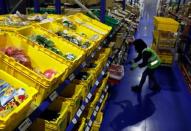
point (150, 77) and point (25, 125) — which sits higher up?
point (25, 125)

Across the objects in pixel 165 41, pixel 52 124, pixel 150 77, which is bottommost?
pixel 150 77

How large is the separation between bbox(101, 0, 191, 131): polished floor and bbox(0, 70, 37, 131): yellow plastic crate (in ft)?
9.57

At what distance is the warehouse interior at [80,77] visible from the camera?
74.2 inches

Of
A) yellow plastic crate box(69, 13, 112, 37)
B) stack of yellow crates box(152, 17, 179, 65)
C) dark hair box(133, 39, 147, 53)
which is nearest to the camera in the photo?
yellow plastic crate box(69, 13, 112, 37)

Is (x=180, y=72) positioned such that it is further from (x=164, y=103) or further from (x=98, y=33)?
(x=98, y=33)

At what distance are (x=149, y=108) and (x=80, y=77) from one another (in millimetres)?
2588

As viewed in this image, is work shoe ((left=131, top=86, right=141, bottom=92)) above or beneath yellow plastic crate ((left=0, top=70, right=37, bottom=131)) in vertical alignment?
beneath

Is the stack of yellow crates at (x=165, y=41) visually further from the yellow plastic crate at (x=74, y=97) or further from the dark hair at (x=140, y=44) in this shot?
the yellow plastic crate at (x=74, y=97)

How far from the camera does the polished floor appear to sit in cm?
474

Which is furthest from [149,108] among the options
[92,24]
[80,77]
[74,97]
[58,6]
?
[74,97]

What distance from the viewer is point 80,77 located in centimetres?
340

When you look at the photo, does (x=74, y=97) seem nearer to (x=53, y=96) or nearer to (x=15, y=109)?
(x=53, y=96)

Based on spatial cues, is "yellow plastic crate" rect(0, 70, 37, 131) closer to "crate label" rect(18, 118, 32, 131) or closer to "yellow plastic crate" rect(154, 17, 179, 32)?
"crate label" rect(18, 118, 32, 131)

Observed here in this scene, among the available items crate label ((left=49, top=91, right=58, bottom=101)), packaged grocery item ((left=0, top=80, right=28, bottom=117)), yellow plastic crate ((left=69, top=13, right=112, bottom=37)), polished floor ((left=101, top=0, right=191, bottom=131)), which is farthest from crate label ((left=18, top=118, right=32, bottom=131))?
polished floor ((left=101, top=0, right=191, bottom=131))
